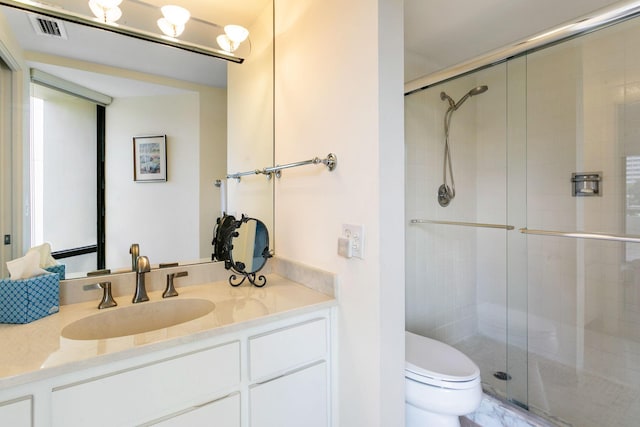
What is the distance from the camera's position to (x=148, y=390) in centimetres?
86

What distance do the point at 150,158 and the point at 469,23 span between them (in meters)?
2.02

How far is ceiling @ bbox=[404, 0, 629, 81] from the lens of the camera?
1678 mm

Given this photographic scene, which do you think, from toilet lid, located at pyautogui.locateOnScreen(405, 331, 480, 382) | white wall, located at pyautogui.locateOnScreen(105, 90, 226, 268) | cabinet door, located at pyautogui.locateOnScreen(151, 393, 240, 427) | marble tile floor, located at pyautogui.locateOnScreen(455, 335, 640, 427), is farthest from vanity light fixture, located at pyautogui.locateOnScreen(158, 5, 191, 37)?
marble tile floor, located at pyautogui.locateOnScreen(455, 335, 640, 427)

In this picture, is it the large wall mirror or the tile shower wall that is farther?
the tile shower wall

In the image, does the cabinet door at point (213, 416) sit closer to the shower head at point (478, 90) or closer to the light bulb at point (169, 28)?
the light bulb at point (169, 28)

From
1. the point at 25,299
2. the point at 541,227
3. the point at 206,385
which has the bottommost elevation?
the point at 206,385

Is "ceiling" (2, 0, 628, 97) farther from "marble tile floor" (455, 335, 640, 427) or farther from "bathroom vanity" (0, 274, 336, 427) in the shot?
"marble tile floor" (455, 335, 640, 427)

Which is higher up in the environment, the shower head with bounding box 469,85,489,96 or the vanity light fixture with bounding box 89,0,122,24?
the shower head with bounding box 469,85,489,96

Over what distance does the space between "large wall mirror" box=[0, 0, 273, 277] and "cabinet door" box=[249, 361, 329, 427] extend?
2.45 feet

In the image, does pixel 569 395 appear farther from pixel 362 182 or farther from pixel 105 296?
pixel 105 296

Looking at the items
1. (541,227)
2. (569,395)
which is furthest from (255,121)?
(569,395)

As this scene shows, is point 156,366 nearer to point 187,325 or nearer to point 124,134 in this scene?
point 187,325

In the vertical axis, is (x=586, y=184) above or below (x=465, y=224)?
above

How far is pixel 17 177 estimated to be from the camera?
1.15 metres
